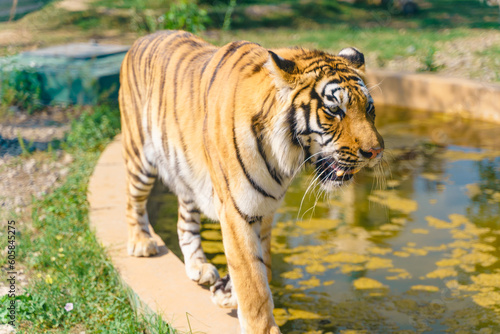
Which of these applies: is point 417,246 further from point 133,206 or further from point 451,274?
point 133,206

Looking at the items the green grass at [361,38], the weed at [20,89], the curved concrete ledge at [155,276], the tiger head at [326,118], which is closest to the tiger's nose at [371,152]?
the tiger head at [326,118]

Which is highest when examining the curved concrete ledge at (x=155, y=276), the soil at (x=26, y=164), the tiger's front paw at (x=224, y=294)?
the tiger's front paw at (x=224, y=294)

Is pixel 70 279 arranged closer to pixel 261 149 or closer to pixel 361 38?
pixel 261 149

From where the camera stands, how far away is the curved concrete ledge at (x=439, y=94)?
6273 mm

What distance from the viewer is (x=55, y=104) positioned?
621cm

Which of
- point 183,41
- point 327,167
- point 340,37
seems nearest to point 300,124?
point 327,167

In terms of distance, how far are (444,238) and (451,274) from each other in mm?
484

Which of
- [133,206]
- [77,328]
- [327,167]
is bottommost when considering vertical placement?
[77,328]

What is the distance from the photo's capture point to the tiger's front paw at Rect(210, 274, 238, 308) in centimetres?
295

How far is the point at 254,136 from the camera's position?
2.59m

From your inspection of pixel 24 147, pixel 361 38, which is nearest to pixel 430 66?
pixel 361 38

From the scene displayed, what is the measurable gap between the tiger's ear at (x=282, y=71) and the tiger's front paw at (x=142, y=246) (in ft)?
4.61

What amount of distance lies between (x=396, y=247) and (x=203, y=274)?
1.44 meters

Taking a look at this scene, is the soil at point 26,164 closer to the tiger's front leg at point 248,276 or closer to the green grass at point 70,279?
the green grass at point 70,279
